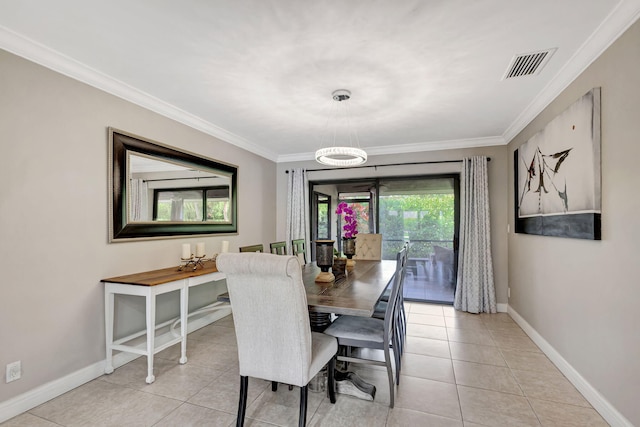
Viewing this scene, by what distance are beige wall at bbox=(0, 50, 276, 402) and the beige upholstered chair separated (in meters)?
2.64

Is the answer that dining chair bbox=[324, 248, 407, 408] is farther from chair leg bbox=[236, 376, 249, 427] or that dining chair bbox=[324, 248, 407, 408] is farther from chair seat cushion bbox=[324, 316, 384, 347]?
chair leg bbox=[236, 376, 249, 427]

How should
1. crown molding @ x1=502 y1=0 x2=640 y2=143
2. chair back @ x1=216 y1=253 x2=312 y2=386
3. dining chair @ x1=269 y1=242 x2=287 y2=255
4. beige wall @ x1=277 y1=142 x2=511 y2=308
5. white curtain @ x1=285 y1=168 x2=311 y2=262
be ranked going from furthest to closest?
white curtain @ x1=285 y1=168 x2=311 y2=262 → beige wall @ x1=277 y1=142 x2=511 y2=308 → dining chair @ x1=269 y1=242 x2=287 y2=255 → crown molding @ x1=502 y1=0 x2=640 y2=143 → chair back @ x1=216 y1=253 x2=312 y2=386

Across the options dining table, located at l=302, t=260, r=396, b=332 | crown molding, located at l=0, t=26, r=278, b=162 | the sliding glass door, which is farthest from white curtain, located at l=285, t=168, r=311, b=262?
dining table, located at l=302, t=260, r=396, b=332

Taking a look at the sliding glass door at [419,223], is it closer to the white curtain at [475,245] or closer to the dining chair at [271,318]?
the white curtain at [475,245]

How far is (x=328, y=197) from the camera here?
18.0 feet

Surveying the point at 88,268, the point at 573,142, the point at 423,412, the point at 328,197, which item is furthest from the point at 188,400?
the point at 328,197

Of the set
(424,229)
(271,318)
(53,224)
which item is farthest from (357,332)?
(424,229)

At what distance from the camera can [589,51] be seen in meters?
2.06

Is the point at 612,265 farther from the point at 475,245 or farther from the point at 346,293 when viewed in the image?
the point at 475,245

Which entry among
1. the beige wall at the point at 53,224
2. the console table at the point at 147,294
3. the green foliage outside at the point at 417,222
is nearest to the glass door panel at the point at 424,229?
the green foliage outside at the point at 417,222

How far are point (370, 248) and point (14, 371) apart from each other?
354 cm

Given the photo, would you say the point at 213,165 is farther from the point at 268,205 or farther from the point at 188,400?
the point at 188,400

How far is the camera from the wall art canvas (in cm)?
205

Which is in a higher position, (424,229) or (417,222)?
(417,222)
